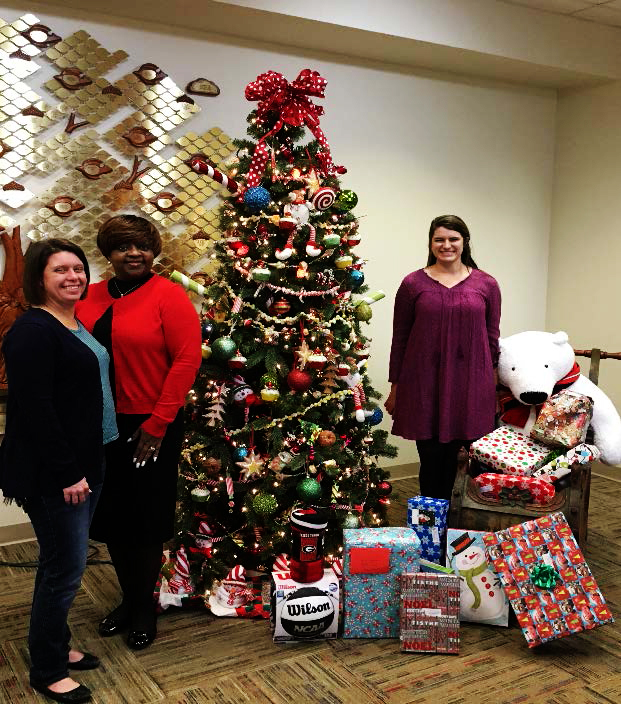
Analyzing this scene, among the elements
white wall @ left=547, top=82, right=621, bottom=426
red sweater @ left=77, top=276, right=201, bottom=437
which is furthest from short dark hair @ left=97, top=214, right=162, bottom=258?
white wall @ left=547, top=82, right=621, bottom=426

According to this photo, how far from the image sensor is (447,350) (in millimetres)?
2863

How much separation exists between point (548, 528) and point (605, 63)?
298cm

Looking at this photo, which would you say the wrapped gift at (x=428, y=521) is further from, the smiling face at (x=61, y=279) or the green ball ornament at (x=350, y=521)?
the smiling face at (x=61, y=279)

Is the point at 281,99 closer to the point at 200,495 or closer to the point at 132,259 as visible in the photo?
the point at 132,259

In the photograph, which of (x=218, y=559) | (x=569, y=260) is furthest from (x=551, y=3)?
(x=218, y=559)

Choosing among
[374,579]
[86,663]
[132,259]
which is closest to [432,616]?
[374,579]

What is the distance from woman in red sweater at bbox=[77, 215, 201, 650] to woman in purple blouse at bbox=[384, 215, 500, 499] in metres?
1.01

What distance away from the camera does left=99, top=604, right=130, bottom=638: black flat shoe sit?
7.98 feet

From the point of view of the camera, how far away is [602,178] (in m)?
4.46

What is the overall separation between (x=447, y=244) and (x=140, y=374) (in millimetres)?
1324

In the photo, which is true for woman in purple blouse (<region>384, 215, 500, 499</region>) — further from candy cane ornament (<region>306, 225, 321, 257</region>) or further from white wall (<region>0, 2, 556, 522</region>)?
white wall (<region>0, 2, 556, 522</region>)

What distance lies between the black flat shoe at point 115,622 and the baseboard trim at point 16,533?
1.03m

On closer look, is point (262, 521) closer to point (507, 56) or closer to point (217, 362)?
point (217, 362)

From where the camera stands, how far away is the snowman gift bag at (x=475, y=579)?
8.18 ft
